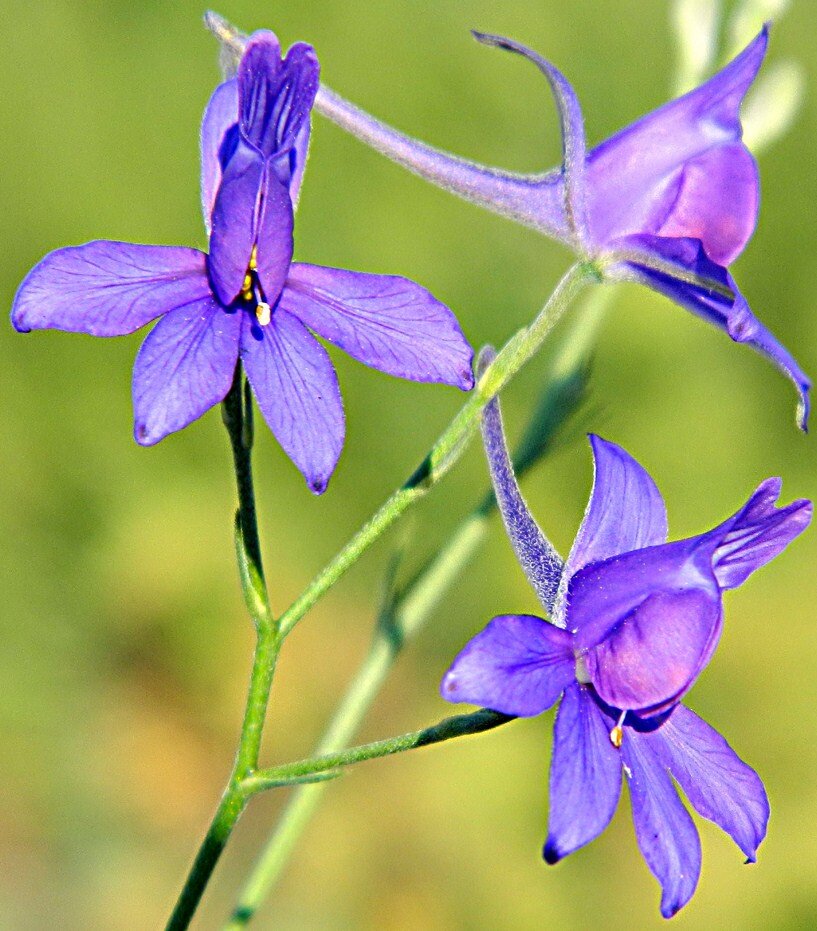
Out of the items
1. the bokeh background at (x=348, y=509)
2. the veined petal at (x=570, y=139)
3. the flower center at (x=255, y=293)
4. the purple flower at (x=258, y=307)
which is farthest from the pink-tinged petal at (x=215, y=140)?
the bokeh background at (x=348, y=509)

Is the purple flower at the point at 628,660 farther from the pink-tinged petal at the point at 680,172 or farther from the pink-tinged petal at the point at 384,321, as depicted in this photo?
the pink-tinged petal at the point at 680,172

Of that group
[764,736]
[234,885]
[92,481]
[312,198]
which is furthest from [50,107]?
[764,736]

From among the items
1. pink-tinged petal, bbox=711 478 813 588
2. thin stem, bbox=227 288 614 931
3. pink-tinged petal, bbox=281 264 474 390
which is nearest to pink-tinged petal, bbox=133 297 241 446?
pink-tinged petal, bbox=281 264 474 390

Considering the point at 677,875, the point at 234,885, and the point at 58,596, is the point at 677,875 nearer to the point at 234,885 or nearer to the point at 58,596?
the point at 234,885

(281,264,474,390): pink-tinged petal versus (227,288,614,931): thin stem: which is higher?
(281,264,474,390): pink-tinged petal

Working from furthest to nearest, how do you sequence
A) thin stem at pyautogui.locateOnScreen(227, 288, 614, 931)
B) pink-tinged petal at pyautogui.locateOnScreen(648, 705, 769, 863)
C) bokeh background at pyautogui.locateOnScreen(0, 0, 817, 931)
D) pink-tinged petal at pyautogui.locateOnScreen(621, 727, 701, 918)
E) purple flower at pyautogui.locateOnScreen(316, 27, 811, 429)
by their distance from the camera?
bokeh background at pyautogui.locateOnScreen(0, 0, 817, 931), thin stem at pyautogui.locateOnScreen(227, 288, 614, 931), purple flower at pyautogui.locateOnScreen(316, 27, 811, 429), pink-tinged petal at pyautogui.locateOnScreen(648, 705, 769, 863), pink-tinged petal at pyautogui.locateOnScreen(621, 727, 701, 918)

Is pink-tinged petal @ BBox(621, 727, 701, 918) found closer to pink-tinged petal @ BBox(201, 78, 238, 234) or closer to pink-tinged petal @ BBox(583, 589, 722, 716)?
pink-tinged petal @ BBox(583, 589, 722, 716)
